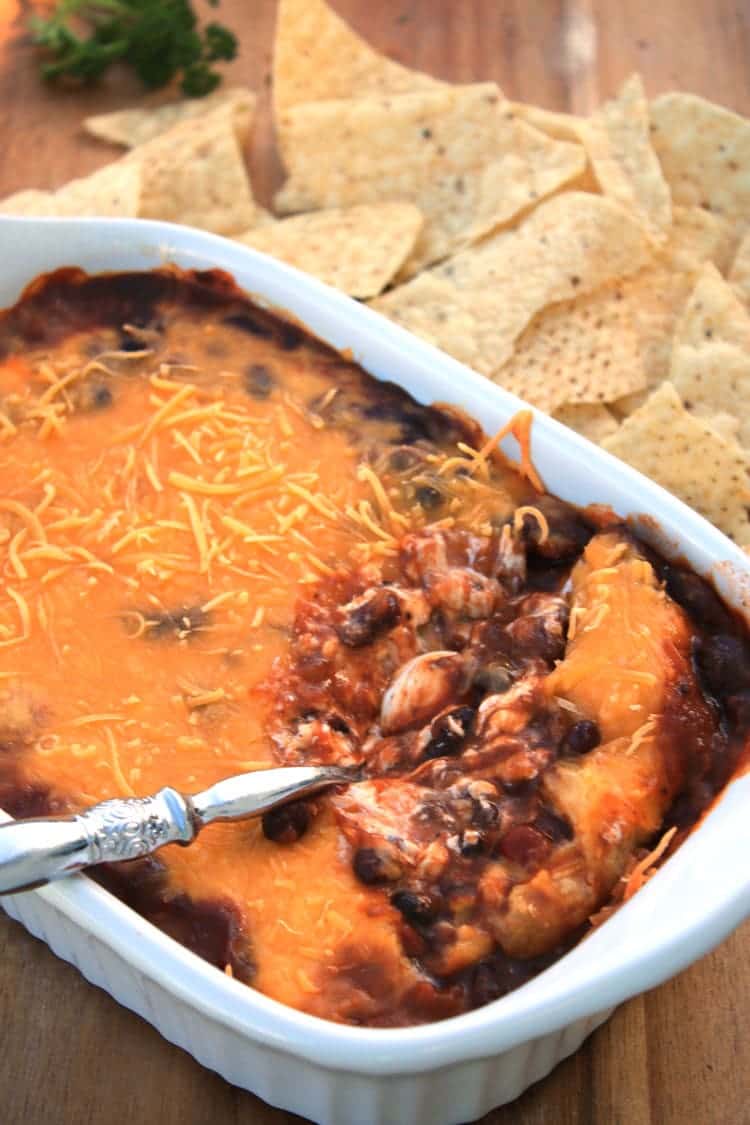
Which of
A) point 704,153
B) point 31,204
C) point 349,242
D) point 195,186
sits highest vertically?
point 704,153

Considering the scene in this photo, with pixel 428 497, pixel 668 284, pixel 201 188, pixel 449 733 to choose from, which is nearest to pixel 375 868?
pixel 449 733

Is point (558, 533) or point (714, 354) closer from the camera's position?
point (558, 533)

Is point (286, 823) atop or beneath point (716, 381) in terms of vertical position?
beneath

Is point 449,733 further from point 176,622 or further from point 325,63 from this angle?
point 325,63

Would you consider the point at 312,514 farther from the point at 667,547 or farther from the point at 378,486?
the point at 667,547

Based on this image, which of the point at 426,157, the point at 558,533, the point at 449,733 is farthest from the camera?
the point at 426,157

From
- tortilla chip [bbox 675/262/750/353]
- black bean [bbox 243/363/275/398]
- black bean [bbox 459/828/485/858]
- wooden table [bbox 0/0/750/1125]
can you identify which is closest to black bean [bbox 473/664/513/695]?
black bean [bbox 459/828/485/858]

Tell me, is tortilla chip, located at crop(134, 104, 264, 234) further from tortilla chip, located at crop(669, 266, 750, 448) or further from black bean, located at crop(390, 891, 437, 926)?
black bean, located at crop(390, 891, 437, 926)

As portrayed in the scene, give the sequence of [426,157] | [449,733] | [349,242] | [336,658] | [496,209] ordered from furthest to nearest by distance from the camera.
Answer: [426,157] → [496,209] → [349,242] → [336,658] → [449,733]

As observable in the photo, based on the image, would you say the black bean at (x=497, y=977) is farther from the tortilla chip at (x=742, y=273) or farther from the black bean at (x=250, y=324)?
the tortilla chip at (x=742, y=273)
